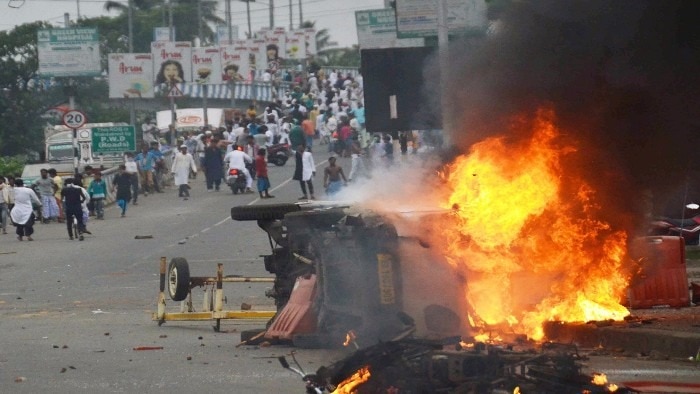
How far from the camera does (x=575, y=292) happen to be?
1305 centimetres

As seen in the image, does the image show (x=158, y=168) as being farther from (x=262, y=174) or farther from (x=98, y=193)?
(x=98, y=193)

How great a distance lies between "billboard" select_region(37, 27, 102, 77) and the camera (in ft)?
168

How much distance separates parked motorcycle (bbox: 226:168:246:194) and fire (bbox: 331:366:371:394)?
94.5ft

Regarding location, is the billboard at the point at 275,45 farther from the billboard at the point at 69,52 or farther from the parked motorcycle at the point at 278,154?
the parked motorcycle at the point at 278,154

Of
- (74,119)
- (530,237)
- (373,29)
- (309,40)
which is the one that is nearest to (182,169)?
(74,119)

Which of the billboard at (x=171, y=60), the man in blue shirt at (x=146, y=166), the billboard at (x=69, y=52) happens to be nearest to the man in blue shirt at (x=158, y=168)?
the man in blue shirt at (x=146, y=166)

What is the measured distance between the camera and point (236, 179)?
38031 mm

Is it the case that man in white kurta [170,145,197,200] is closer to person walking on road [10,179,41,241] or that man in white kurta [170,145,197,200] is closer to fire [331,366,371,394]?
person walking on road [10,179,41,241]

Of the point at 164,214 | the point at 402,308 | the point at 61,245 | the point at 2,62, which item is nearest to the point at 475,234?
the point at 402,308

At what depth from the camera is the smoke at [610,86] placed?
43.2ft

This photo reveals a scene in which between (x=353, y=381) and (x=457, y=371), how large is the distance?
2.35 feet

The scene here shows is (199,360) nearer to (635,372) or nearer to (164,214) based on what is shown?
(635,372)

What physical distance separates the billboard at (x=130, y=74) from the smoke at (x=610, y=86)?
38.0m

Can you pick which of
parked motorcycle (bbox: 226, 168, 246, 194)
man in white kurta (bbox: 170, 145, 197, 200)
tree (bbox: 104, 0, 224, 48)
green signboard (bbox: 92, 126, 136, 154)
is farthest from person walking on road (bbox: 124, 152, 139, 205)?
tree (bbox: 104, 0, 224, 48)
